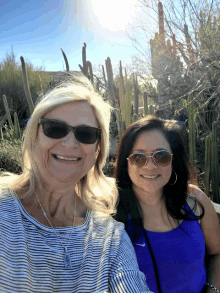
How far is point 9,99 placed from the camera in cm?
1380

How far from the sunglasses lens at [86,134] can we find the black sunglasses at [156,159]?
399 millimetres

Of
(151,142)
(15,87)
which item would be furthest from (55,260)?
(15,87)

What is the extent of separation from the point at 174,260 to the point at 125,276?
51cm

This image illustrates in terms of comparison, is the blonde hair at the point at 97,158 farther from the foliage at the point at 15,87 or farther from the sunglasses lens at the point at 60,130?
the foliage at the point at 15,87

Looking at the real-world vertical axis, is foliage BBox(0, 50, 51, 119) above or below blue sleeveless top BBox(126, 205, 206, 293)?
above

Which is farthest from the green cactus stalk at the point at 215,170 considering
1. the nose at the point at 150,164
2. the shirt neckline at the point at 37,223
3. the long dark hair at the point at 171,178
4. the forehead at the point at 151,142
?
the shirt neckline at the point at 37,223

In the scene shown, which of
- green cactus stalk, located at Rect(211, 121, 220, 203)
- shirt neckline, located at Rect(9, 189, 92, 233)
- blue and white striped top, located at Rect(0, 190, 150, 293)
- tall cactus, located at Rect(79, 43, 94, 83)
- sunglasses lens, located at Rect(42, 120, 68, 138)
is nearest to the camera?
blue and white striped top, located at Rect(0, 190, 150, 293)

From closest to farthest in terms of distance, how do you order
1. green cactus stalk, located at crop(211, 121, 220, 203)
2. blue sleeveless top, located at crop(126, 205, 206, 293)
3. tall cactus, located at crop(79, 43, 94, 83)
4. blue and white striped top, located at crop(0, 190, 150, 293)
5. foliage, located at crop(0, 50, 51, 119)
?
1. blue and white striped top, located at crop(0, 190, 150, 293)
2. blue sleeveless top, located at crop(126, 205, 206, 293)
3. green cactus stalk, located at crop(211, 121, 220, 203)
4. tall cactus, located at crop(79, 43, 94, 83)
5. foliage, located at crop(0, 50, 51, 119)

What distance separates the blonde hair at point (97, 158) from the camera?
5.37ft

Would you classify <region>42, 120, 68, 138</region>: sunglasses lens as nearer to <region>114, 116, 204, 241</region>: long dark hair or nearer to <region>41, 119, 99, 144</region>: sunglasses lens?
<region>41, 119, 99, 144</region>: sunglasses lens

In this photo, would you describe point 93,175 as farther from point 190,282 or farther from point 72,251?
point 190,282

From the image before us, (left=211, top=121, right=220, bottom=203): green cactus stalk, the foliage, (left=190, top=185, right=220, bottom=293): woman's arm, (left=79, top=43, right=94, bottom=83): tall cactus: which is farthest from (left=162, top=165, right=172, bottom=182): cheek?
the foliage

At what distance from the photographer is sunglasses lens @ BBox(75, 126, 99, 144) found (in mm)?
1615

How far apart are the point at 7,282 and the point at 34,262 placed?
151 millimetres
